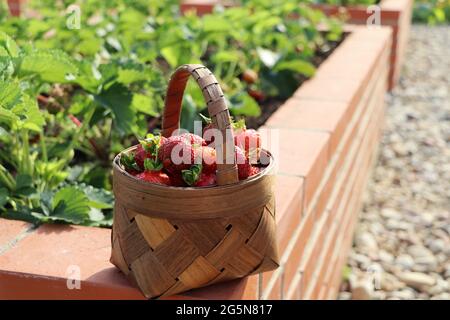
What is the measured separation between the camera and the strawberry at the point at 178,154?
1.15m

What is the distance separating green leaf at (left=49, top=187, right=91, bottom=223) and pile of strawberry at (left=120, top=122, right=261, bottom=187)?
0.32 metres

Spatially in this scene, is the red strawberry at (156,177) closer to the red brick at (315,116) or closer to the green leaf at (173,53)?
the red brick at (315,116)

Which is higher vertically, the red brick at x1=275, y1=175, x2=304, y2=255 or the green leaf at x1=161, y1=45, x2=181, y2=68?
the green leaf at x1=161, y1=45, x2=181, y2=68

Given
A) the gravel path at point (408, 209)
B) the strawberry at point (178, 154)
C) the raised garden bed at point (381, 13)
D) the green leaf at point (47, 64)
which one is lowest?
the gravel path at point (408, 209)

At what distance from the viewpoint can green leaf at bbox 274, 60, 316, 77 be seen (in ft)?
8.97

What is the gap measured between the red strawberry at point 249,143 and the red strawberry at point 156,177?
14 cm

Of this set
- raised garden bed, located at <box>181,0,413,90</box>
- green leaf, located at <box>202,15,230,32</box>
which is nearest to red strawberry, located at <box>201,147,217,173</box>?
green leaf, located at <box>202,15,230,32</box>

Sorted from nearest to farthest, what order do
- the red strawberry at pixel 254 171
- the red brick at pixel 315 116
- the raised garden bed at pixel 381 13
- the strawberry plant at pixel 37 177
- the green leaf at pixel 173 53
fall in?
1. the red strawberry at pixel 254 171
2. the strawberry plant at pixel 37 177
3. the red brick at pixel 315 116
4. the green leaf at pixel 173 53
5. the raised garden bed at pixel 381 13

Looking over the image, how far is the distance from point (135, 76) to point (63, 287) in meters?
0.57

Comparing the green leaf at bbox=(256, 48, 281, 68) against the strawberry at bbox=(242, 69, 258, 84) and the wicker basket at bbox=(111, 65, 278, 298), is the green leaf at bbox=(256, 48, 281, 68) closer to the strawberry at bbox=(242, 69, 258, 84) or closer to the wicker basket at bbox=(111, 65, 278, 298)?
the strawberry at bbox=(242, 69, 258, 84)

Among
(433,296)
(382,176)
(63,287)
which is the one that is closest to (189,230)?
(63,287)

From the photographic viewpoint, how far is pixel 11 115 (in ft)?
4.12

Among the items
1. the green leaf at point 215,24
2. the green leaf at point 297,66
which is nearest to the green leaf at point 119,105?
the green leaf at point 215,24
